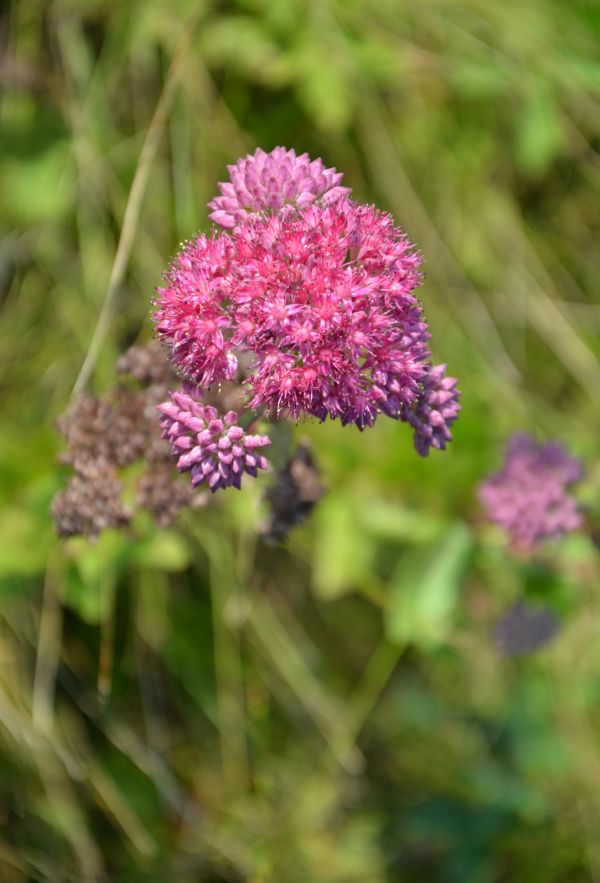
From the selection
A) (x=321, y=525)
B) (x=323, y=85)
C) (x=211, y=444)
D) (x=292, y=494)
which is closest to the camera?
(x=211, y=444)

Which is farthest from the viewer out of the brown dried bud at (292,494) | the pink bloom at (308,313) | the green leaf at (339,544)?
the green leaf at (339,544)

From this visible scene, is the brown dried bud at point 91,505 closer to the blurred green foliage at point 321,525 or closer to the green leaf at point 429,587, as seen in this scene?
the blurred green foliage at point 321,525

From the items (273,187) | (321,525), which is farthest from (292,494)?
(321,525)

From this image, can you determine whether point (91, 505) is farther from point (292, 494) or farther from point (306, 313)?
point (306, 313)

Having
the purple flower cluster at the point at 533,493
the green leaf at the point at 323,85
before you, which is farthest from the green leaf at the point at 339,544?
the green leaf at the point at 323,85

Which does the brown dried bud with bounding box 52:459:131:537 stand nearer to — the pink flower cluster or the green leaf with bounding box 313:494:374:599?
the pink flower cluster

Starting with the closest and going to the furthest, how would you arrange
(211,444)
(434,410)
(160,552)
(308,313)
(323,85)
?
(308,313) < (211,444) < (434,410) < (160,552) < (323,85)

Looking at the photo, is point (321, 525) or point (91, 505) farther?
point (321, 525)
